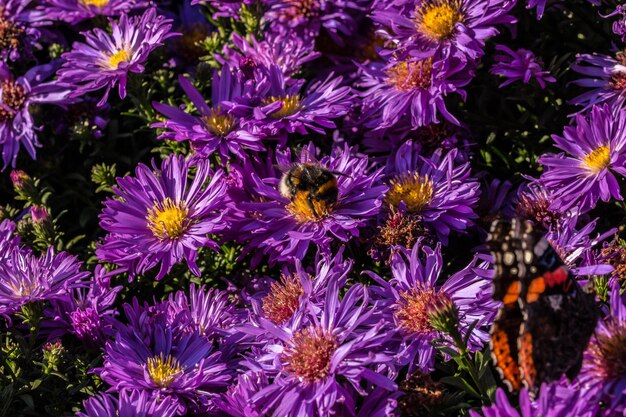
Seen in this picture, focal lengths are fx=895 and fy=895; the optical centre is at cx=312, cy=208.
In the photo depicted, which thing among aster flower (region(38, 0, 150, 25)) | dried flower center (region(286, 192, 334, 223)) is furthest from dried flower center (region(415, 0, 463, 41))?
aster flower (region(38, 0, 150, 25))

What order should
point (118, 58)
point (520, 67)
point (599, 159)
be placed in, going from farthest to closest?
point (118, 58) < point (520, 67) < point (599, 159)

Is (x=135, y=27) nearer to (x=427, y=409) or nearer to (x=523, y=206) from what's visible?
(x=523, y=206)

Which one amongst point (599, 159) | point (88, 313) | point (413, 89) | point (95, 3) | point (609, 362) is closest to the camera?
point (609, 362)

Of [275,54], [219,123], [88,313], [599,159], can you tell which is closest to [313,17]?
[275,54]

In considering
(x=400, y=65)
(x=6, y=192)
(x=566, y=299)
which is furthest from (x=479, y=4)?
(x=6, y=192)

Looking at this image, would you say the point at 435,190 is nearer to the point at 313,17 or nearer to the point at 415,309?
the point at 415,309

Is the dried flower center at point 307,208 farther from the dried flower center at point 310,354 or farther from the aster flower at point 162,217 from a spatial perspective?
the dried flower center at point 310,354

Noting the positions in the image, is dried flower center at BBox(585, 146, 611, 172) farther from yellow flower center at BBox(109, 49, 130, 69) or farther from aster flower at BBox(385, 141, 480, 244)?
yellow flower center at BBox(109, 49, 130, 69)
